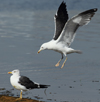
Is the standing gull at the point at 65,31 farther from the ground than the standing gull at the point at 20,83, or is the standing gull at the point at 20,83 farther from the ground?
the standing gull at the point at 65,31

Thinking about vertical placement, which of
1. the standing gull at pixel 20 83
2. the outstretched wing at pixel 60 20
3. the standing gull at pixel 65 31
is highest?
the outstretched wing at pixel 60 20

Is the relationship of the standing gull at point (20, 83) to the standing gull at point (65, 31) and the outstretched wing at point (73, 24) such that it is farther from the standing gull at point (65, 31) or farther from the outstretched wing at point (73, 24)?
the outstretched wing at point (73, 24)

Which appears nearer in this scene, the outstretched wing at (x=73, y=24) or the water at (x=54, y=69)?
the water at (x=54, y=69)

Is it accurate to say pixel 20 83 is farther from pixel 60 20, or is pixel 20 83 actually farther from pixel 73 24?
pixel 60 20

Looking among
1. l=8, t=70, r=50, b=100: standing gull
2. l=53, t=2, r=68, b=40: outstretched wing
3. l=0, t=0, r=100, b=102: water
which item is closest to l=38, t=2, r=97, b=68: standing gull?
l=53, t=2, r=68, b=40: outstretched wing

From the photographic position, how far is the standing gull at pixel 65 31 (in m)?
13.8

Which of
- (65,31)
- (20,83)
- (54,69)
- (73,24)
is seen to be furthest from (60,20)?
(20,83)

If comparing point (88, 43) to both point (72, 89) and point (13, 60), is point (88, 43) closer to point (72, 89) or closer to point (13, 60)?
point (13, 60)

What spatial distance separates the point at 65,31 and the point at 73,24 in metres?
0.57

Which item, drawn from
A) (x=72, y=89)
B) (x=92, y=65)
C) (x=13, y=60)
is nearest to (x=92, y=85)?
(x=72, y=89)

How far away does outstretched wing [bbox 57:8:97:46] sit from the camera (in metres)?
13.7

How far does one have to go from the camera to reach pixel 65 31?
14.5m

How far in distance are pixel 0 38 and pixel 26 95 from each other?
50.0 feet

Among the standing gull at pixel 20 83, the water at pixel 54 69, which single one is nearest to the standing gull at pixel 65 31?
the water at pixel 54 69
